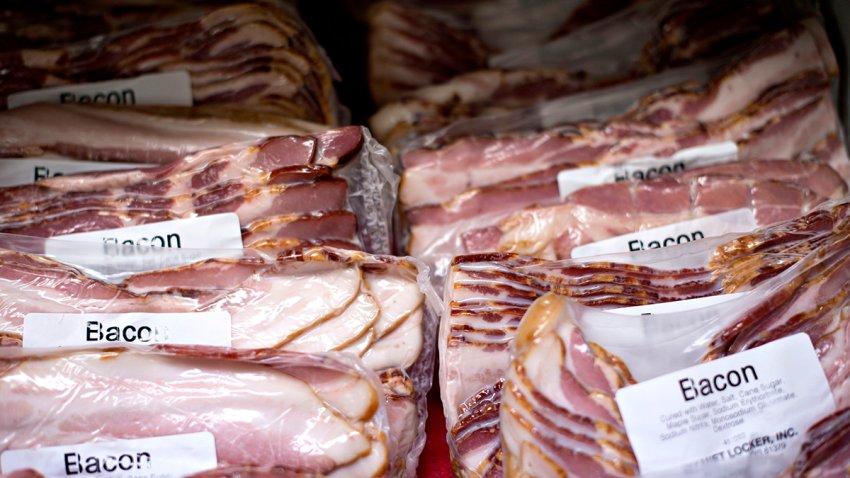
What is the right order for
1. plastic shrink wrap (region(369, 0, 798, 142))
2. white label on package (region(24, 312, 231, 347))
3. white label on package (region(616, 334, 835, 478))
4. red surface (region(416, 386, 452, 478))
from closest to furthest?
white label on package (region(616, 334, 835, 478)) → white label on package (region(24, 312, 231, 347)) → red surface (region(416, 386, 452, 478)) → plastic shrink wrap (region(369, 0, 798, 142))

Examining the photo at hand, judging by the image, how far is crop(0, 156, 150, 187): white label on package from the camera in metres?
1.68

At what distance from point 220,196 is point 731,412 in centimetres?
100

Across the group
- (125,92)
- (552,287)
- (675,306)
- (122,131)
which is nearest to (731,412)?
(675,306)

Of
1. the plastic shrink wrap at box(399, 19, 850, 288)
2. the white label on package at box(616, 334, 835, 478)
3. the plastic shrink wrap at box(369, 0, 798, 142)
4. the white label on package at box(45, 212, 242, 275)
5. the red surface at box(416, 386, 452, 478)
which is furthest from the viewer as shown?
the plastic shrink wrap at box(369, 0, 798, 142)

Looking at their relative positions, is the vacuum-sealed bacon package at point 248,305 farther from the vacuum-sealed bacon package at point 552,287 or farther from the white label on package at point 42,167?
the white label on package at point 42,167

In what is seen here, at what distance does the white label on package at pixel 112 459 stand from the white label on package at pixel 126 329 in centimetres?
18

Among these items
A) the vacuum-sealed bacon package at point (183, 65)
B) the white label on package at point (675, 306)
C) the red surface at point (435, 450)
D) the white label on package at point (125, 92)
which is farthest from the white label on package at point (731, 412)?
the white label on package at point (125, 92)

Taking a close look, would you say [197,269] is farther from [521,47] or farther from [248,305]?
[521,47]

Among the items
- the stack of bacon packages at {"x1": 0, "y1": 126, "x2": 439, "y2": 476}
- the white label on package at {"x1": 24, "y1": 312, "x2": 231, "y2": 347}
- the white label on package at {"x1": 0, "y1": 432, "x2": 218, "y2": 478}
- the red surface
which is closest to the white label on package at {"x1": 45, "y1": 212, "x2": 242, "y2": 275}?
the stack of bacon packages at {"x1": 0, "y1": 126, "x2": 439, "y2": 476}

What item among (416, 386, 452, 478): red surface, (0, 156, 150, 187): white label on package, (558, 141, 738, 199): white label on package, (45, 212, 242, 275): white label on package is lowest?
(416, 386, 452, 478): red surface

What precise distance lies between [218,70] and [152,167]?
354mm

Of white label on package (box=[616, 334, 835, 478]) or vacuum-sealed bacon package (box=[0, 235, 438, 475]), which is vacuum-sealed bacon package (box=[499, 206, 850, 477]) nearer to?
white label on package (box=[616, 334, 835, 478])

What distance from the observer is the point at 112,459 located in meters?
1.29

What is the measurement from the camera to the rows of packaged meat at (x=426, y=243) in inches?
51.3
